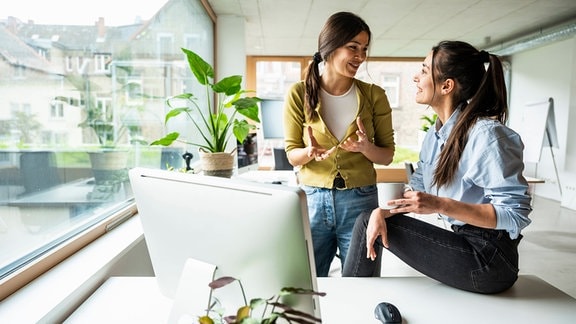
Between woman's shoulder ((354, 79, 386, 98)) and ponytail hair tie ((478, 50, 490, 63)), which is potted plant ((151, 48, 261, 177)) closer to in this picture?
woman's shoulder ((354, 79, 386, 98))

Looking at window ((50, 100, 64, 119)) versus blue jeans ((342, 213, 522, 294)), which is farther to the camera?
window ((50, 100, 64, 119))

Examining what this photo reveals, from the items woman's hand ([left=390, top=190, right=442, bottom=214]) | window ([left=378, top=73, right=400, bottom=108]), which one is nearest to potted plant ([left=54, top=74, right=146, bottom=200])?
woman's hand ([left=390, top=190, right=442, bottom=214])

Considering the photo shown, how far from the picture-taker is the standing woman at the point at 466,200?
119cm

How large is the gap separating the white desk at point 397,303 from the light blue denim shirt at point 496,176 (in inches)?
8.0

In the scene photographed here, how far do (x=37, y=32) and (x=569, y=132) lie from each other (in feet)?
24.0

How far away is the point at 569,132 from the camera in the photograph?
21.0 feet

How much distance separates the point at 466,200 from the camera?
1376 millimetres

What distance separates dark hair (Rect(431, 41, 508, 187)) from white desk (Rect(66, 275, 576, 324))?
1.35ft

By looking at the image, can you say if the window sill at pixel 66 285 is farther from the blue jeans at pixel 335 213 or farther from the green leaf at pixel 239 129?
the green leaf at pixel 239 129

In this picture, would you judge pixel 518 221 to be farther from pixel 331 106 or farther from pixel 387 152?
pixel 331 106

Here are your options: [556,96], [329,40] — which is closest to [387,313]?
[329,40]

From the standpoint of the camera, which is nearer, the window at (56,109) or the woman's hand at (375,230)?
the woman's hand at (375,230)

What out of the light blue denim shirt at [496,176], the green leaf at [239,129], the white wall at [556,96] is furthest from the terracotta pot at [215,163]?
the white wall at [556,96]

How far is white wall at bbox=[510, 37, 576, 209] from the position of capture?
250 inches
